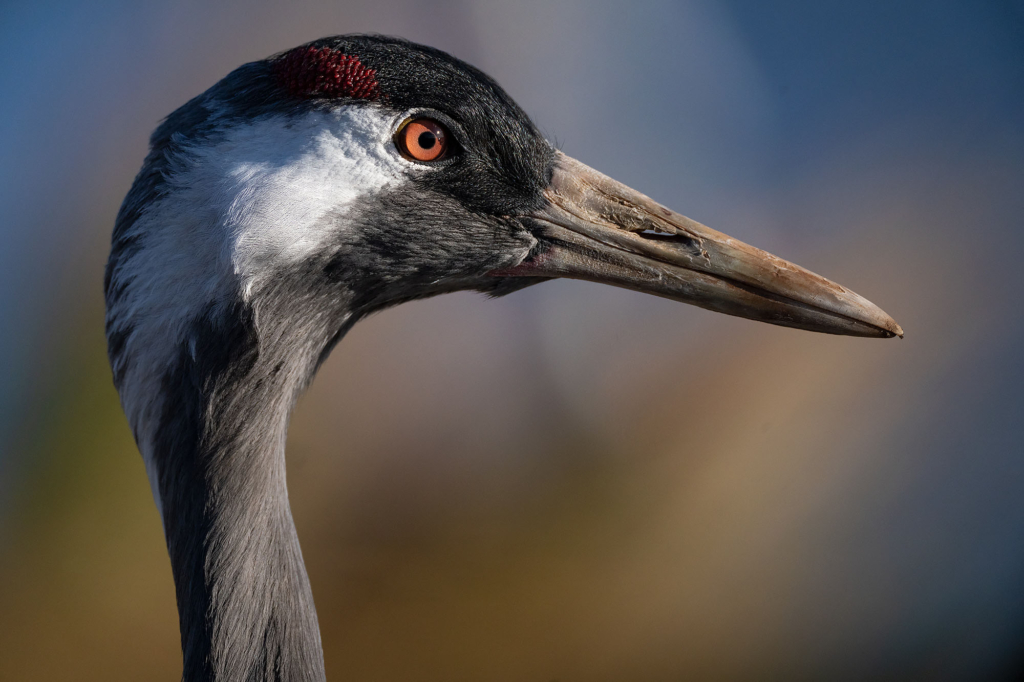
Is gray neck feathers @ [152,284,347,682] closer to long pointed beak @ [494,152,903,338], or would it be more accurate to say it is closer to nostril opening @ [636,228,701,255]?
long pointed beak @ [494,152,903,338]

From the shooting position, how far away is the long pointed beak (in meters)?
0.95

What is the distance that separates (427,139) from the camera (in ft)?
2.91

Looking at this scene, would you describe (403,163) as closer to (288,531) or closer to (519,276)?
(519,276)

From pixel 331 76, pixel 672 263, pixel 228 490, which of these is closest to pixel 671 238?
pixel 672 263

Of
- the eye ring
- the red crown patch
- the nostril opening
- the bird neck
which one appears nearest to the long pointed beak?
the nostril opening

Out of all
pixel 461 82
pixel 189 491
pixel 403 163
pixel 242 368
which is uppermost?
pixel 461 82

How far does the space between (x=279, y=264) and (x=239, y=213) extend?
76 millimetres

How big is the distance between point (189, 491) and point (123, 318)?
0.25 meters

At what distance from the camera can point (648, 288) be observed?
100 cm

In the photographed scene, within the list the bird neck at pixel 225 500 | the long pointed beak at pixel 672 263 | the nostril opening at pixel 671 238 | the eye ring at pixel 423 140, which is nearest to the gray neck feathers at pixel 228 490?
the bird neck at pixel 225 500

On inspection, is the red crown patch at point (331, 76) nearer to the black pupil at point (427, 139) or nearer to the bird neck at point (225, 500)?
the black pupil at point (427, 139)

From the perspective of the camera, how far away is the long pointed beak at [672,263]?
3.13 feet

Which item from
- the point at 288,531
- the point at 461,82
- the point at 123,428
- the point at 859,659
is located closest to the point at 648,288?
the point at 461,82

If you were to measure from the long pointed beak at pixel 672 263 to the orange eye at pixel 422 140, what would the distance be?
17 cm
